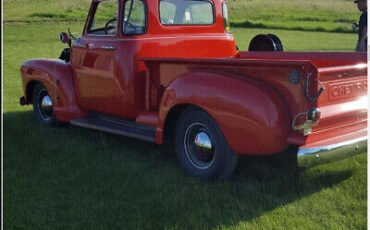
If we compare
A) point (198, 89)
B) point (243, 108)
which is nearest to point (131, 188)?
point (198, 89)

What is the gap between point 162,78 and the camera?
4.61m

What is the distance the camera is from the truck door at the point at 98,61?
17.1ft

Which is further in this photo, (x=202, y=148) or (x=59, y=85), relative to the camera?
(x=59, y=85)

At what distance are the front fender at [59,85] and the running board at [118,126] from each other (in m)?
0.25

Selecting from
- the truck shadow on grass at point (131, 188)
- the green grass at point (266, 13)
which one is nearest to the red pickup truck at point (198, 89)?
the truck shadow on grass at point (131, 188)

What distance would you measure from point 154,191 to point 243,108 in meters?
1.01

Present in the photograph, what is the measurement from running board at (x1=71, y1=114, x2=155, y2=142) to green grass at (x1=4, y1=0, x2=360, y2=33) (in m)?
26.1

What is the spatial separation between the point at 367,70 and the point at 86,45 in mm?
3071

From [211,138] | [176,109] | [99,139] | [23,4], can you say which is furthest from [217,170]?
[23,4]

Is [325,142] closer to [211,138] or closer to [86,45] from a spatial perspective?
[211,138]

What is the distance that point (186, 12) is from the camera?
554cm

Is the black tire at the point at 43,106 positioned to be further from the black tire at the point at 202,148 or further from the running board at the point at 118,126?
the black tire at the point at 202,148

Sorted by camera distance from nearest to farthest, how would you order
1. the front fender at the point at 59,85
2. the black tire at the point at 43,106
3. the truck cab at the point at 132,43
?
the truck cab at the point at 132,43 → the front fender at the point at 59,85 → the black tire at the point at 43,106

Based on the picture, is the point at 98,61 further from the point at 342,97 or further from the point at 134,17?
the point at 342,97
